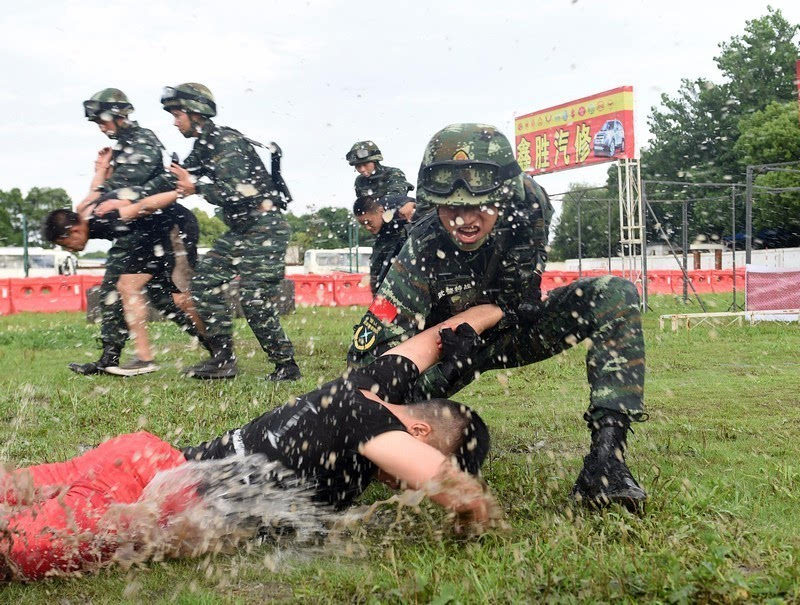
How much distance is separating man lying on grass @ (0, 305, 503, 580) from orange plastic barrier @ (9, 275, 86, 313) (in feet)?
52.7

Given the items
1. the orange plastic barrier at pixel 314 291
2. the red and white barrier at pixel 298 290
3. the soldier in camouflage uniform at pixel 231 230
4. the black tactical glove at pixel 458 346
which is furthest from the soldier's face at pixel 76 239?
the orange plastic barrier at pixel 314 291

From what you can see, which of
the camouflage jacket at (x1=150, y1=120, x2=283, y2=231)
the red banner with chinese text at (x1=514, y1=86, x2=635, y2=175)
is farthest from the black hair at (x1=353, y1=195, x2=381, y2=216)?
the red banner with chinese text at (x1=514, y1=86, x2=635, y2=175)

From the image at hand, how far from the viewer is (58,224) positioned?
672 centimetres

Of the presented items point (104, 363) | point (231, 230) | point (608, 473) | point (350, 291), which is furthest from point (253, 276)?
point (350, 291)

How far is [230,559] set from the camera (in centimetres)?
279

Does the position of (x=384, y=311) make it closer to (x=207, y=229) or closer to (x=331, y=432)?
(x=331, y=432)

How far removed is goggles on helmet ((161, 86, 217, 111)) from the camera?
6.64m

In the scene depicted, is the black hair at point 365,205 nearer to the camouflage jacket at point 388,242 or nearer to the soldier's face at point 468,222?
the camouflage jacket at point 388,242

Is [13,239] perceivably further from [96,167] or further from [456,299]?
[456,299]

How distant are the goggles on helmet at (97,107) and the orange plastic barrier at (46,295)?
38.7 ft

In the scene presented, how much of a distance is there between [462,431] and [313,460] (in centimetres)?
58

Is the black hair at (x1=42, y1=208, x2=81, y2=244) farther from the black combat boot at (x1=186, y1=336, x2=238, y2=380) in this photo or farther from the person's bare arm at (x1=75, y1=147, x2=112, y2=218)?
the black combat boot at (x1=186, y1=336, x2=238, y2=380)

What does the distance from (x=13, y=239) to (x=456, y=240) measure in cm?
4908

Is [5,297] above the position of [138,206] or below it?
below
